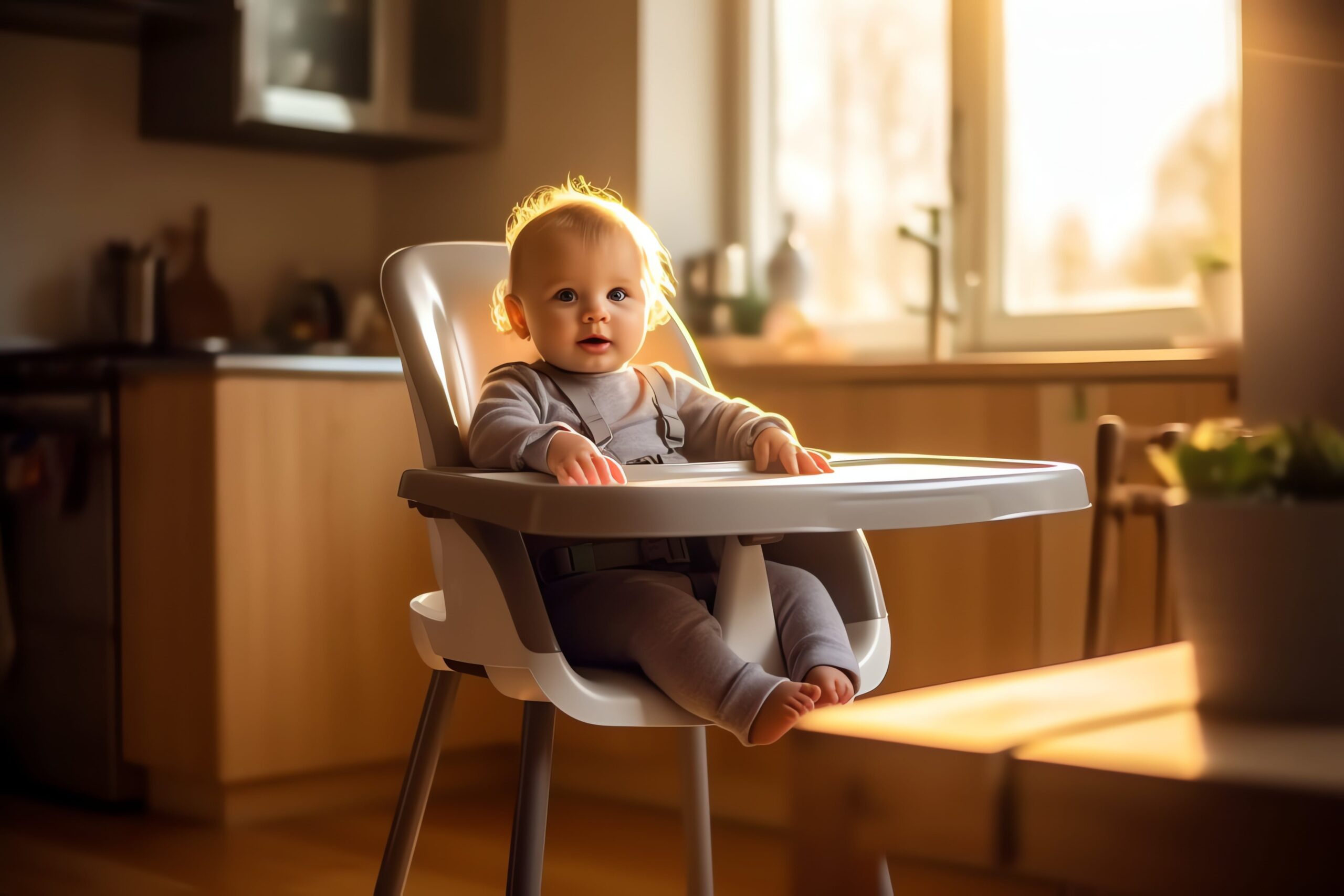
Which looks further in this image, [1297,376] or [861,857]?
[1297,376]

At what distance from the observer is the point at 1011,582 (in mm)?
2207

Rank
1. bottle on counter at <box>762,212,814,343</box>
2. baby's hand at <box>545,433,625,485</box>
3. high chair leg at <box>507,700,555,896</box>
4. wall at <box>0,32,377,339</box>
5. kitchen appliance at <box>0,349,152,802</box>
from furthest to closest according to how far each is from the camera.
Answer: wall at <box>0,32,377,339</box> < bottle on counter at <box>762,212,814,343</box> < kitchen appliance at <box>0,349,152,802</box> < high chair leg at <box>507,700,555,896</box> < baby's hand at <box>545,433,625,485</box>

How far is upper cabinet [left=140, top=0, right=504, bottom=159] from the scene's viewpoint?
2988 millimetres

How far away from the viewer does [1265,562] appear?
1.49ft

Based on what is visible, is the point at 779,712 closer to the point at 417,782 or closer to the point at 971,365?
the point at 417,782

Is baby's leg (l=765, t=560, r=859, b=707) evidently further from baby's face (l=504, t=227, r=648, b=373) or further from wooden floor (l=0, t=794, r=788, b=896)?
wooden floor (l=0, t=794, r=788, b=896)

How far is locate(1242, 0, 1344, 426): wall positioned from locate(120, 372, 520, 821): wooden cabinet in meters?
2.03

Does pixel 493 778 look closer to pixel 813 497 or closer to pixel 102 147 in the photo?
pixel 102 147

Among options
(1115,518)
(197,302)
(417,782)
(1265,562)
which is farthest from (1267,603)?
(197,302)

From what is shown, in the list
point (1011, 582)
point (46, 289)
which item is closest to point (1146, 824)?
point (1011, 582)

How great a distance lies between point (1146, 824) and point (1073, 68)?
7.81 ft

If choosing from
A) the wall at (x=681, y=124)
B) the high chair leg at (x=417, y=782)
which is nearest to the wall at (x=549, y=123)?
the wall at (x=681, y=124)

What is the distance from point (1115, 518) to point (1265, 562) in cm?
154

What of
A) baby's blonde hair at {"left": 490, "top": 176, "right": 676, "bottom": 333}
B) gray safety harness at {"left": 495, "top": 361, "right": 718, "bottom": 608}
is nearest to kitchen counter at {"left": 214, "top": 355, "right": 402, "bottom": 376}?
baby's blonde hair at {"left": 490, "top": 176, "right": 676, "bottom": 333}
